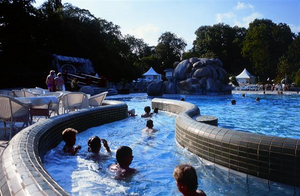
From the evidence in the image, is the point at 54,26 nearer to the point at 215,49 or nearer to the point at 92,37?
the point at 92,37

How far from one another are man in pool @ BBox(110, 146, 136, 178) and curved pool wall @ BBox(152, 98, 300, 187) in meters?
1.39

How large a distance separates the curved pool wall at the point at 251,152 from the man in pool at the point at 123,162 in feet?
4.57

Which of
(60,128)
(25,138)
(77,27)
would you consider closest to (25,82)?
(77,27)

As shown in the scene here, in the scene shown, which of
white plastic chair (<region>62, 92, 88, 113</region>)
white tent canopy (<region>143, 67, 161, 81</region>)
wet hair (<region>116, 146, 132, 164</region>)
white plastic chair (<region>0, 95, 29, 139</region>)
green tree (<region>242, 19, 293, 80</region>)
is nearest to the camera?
wet hair (<region>116, 146, 132, 164</region>)

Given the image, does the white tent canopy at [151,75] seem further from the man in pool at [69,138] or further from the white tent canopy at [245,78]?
the man in pool at [69,138]

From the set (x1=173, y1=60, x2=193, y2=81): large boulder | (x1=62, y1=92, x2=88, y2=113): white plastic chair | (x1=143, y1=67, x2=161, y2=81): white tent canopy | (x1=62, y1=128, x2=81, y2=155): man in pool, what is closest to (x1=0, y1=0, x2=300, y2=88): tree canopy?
(x1=143, y1=67, x2=161, y2=81): white tent canopy

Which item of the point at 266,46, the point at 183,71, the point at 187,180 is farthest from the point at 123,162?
the point at 266,46

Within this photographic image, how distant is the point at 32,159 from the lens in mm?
3047

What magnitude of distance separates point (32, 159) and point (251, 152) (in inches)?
115

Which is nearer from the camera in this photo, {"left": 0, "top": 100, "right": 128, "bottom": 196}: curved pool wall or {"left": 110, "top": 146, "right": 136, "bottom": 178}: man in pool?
{"left": 0, "top": 100, "right": 128, "bottom": 196}: curved pool wall

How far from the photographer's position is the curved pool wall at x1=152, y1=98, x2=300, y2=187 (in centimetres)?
341

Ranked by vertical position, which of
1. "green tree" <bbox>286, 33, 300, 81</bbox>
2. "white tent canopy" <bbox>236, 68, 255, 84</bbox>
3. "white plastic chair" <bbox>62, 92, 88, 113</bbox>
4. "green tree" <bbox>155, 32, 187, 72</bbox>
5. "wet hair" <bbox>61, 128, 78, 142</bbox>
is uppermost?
"green tree" <bbox>155, 32, 187, 72</bbox>

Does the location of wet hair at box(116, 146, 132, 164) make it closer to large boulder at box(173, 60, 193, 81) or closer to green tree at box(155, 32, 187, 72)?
large boulder at box(173, 60, 193, 81)

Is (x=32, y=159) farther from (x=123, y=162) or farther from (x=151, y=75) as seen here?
(x=151, y=75)
